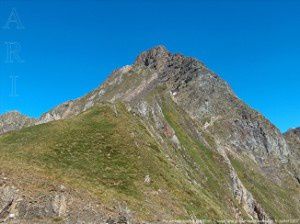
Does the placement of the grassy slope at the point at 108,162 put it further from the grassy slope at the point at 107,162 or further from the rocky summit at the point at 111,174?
the rocky summit at the point at 111,174

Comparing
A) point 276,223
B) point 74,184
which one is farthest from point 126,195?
point 276,223

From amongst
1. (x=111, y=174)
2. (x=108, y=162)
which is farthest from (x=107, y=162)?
(x=111, y=174)

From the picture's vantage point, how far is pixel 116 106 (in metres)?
86.4

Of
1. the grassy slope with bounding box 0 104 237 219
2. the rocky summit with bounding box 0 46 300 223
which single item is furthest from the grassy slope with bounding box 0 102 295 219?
the rocky summit with bounding box 0 46 300 223

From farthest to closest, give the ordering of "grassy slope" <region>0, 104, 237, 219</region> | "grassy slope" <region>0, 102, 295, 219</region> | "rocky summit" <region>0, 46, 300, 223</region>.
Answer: "grassy slope" <region>0, 104, 237, 219</region>
"grassy slope" <region>0, 102, 295, 219</region>
"rocky summit" <region>0, 46, 300, 223</region>

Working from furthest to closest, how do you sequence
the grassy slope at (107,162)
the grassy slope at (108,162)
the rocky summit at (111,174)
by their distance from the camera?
the grassy slope at (107,162)
the grassy slope at (108,162)
the rocky summit at (111,174)

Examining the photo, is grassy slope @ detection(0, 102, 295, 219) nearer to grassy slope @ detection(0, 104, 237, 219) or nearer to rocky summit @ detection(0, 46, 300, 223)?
grassy slope @ detection(0, 104, 237, 219)

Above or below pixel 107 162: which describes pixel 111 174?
below

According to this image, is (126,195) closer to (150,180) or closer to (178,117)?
(150,180)

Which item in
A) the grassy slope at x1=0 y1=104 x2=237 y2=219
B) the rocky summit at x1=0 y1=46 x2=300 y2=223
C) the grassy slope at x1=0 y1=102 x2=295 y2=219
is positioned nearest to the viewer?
the rocky summit at x1=0 y1=46 x2=300 y2=223

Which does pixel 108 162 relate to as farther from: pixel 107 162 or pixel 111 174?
pixel 111 174

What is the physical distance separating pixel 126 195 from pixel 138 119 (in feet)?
118

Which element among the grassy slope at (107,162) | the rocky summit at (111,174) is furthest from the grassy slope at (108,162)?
the rocky summit at (111,174)

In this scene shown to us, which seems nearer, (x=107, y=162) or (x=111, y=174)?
(x=111, y=174)
